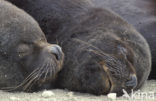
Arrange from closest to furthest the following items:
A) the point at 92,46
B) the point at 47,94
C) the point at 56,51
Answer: the point at 47,94, the point at 56,51, the point at 92,46

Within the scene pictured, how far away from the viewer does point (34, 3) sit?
488cm

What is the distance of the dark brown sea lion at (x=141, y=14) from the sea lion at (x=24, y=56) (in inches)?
69.3

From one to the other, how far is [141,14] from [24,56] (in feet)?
7.93

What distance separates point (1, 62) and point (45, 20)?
1.08m

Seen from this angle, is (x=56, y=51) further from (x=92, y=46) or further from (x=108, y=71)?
(x=108, y=71)

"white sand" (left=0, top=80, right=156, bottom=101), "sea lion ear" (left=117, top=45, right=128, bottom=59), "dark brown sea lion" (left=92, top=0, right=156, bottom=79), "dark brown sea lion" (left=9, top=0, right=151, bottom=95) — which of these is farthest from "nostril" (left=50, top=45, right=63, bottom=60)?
"dark brown sea lion" (left=92, top=0, right=156, bottom=79)

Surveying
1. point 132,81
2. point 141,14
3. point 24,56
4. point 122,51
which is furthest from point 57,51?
point 141,14

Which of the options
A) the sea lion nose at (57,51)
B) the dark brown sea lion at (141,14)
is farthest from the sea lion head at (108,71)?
the dark brown sea lion at (141,14)

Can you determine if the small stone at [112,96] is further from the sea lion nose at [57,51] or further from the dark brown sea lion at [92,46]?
the sea lion nose at [57,51]

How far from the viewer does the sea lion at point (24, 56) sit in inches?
153

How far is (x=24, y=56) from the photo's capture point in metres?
3.96

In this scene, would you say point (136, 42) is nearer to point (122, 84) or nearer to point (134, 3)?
point (122, 84)

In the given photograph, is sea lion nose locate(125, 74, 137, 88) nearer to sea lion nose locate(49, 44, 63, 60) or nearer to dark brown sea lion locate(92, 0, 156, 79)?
sea lion nose locate(49, 44, 63, 60)

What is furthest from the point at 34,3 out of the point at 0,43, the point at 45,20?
the point at 0,43
